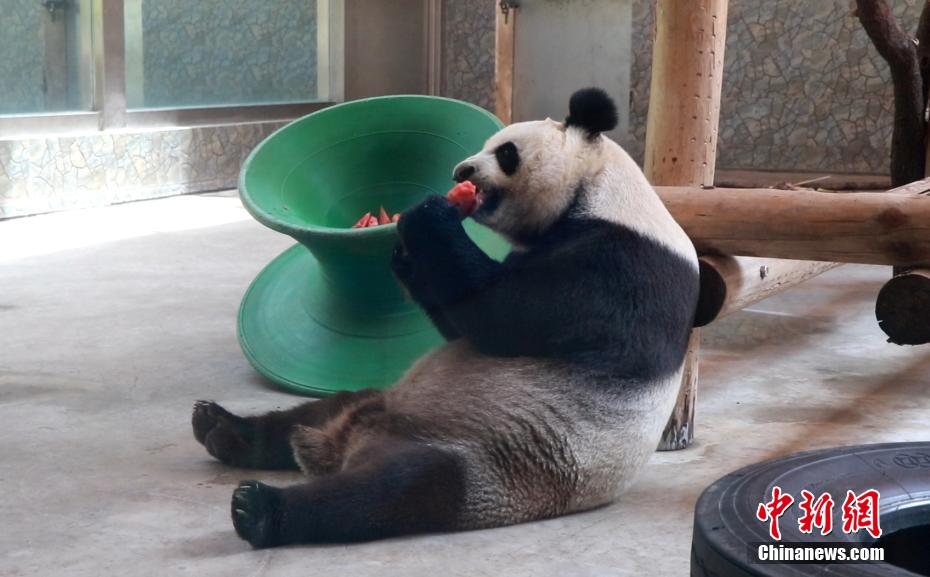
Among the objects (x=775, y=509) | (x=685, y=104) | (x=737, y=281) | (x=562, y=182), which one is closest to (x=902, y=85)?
(x=685, y=104)

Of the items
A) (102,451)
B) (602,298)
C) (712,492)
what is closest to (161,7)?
(102,451)

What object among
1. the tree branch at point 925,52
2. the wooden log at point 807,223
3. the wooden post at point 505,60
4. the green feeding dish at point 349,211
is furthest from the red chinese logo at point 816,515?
the wooden post at point 505,60

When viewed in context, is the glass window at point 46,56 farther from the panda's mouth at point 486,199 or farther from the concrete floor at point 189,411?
the panda's mouth at point 486,199

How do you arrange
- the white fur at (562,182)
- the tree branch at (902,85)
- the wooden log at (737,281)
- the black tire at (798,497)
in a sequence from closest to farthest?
the black tire at (798,497), the white fur at (562,182), the wooden log at (737,281), the tree branch at (902,85)

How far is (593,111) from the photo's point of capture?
3.07m

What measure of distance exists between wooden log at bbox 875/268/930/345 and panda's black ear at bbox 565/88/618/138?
3.32 ft

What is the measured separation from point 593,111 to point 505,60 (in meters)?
6.25

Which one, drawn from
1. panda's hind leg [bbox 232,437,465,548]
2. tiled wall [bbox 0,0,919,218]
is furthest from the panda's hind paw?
tiled wall [bbox 0,0,919,218]

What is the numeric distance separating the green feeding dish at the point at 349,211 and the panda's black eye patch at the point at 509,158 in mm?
1047

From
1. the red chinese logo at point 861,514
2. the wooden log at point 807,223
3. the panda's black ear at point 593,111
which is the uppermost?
the panda's black ear at point 593,111

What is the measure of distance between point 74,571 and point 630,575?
130 centimetres

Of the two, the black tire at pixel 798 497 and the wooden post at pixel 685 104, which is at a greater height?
the wooden post at pixel 685 104

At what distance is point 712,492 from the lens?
2.27 meters

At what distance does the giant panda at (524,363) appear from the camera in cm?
282
